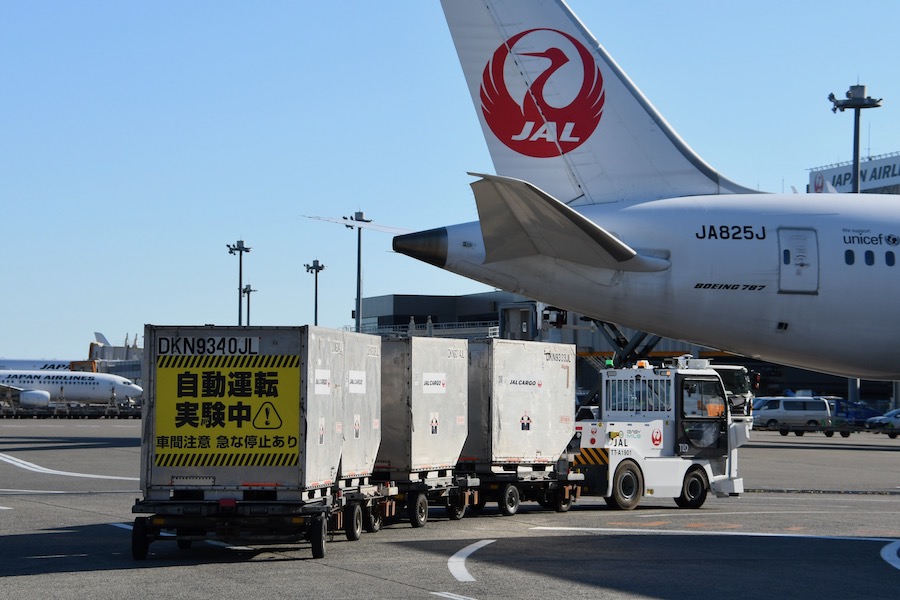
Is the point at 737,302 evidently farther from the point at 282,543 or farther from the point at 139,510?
the point at 139,510

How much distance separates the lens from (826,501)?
27453mm

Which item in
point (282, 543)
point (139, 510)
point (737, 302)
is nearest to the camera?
point (139, 510)

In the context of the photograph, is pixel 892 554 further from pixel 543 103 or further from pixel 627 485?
pixel 543 103

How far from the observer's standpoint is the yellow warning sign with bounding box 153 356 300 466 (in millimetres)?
16875

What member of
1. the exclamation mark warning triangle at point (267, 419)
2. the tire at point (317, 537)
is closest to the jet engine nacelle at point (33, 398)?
the exclamation mark warning triangle at point (267, 419)

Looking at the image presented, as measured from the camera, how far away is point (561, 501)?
81.0 feet

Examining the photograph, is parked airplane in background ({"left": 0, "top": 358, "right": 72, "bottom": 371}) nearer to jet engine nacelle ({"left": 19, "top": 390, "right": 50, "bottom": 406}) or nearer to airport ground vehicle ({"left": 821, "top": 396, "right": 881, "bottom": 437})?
jet engine nacelle ({"left": 19, "top": 390, "right": 50, "bottom": 406})

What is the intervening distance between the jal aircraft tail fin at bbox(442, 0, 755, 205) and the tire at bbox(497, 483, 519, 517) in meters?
5.49

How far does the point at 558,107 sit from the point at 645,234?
2.87 meters

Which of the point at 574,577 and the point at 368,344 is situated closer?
the point at 574,577

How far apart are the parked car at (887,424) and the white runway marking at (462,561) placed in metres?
55.6

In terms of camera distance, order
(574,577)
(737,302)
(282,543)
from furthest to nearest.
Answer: (737,302) < (282,543) < (574,577)

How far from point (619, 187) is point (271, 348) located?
26.7 feet

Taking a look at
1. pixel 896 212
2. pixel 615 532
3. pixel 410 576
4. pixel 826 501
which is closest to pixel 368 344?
pixel 615 532
